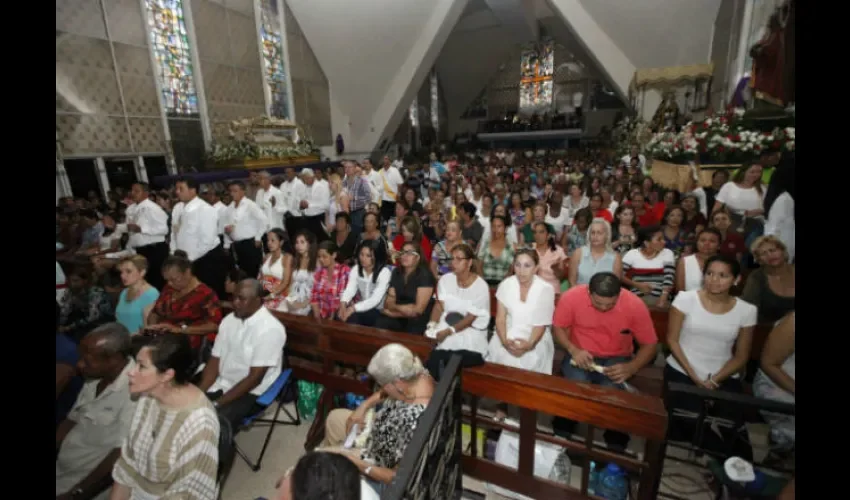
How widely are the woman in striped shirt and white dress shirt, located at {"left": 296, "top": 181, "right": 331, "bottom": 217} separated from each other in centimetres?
489

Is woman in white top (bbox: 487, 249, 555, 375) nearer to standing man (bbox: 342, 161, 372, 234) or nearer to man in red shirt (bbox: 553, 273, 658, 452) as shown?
man in red shirt (bbox: 553, 273, 658, 452)

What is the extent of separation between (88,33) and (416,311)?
9786 millimetres

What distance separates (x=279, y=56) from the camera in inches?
515

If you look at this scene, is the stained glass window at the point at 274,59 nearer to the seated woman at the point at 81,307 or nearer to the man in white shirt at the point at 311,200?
the man in white shirt at the point at 311,200

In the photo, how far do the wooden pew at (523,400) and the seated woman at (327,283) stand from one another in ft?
1.55

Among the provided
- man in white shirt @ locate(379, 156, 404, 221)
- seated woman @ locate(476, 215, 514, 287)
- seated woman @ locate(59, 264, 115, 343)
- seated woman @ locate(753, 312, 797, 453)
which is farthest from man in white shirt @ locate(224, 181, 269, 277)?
seated woman @ locate(753, 312, 797, 453)

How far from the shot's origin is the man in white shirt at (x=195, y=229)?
405 centimetres

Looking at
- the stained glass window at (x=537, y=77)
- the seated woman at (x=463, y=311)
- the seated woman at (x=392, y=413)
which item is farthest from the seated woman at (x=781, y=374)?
the stained glass window at (x=537, y=77)

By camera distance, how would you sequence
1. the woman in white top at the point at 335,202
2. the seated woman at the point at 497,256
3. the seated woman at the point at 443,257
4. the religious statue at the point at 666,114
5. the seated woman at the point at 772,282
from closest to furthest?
the seated woman at the point at 772,282
the seated woman at the point at 497,256
the seated woman at the point at 443,257
the woman in white top at the point at 335,202
the religious statue at the point at 666,114

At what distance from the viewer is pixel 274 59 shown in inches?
508

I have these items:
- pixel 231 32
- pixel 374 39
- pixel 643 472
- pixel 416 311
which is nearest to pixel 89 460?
pixel 416 311

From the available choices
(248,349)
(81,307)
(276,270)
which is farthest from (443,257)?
(81,307)

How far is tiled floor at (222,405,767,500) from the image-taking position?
2.24m

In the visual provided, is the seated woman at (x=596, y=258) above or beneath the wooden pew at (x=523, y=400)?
above
